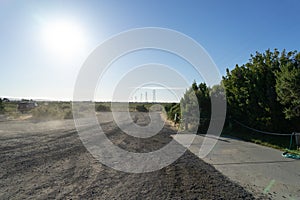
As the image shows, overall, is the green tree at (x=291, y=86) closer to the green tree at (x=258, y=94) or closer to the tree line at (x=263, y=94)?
the tree line at (x=263, y=94)

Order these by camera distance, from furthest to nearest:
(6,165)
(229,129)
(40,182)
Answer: (229,129) < (6,165) < (40,182)

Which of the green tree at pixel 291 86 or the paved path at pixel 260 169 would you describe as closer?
the paved path at pixel 260 169

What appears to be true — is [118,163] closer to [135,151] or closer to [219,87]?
[135,151]

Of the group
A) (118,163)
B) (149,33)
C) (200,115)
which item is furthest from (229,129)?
(118,163)

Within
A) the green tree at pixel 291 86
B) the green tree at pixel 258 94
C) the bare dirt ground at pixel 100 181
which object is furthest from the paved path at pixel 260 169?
the green tree at pixel 258 94

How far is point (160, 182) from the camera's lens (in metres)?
4.94

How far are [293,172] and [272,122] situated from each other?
6136mm

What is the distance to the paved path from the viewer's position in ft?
15.0

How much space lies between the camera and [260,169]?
19.8 feet

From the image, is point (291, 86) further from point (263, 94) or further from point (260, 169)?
point (260, 169)

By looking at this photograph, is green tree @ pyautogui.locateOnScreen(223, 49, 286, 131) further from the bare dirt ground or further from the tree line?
the bare dirt ground

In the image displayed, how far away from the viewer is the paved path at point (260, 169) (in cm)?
457

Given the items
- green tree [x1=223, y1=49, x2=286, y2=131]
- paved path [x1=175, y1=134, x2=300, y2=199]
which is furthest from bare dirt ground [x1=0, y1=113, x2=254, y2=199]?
green tree [x1=223, y1=49, x2=286, y2=131]

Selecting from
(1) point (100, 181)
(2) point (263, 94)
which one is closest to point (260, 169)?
(1) point (100, 181)
